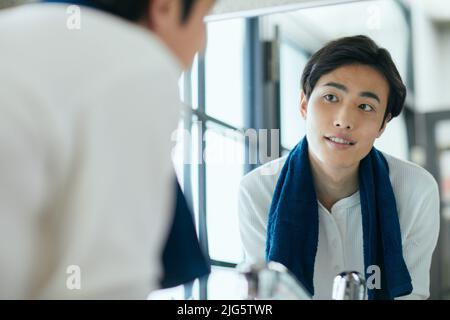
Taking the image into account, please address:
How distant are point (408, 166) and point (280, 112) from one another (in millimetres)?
213

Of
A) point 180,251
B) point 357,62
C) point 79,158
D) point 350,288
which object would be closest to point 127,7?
point 79,158

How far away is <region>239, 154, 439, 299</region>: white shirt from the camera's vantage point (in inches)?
36.9

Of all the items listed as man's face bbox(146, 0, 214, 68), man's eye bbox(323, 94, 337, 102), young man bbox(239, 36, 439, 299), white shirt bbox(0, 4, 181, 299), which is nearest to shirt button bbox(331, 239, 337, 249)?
young man bbox(239, 36, 439, 299)

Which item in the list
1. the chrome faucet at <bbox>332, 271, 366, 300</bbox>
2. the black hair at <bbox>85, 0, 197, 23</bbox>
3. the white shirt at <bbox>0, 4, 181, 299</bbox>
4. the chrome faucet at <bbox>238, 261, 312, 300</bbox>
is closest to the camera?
the white shirt at <bbox>0, 4, 181, 299</bbox>

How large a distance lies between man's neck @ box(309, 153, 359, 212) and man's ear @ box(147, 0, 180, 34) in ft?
1.85

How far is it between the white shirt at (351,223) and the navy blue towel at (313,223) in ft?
0.03

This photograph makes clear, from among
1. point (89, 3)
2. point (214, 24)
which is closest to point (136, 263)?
point (89, 3)

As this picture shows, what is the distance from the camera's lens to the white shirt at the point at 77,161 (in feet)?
1.02

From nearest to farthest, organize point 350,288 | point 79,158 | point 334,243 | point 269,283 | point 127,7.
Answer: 1. point 79,158
2. point 127,7
3. point 269,283
4. point 350,288
5. point 334,243

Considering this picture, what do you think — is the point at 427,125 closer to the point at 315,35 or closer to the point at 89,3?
the point at 315,35

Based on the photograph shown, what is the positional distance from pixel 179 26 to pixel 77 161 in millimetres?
175

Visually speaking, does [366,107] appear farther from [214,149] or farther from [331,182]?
[214,149]

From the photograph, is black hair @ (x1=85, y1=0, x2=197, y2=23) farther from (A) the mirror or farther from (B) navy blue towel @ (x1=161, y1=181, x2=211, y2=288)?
(A) the mirror

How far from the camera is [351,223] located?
950 mm
